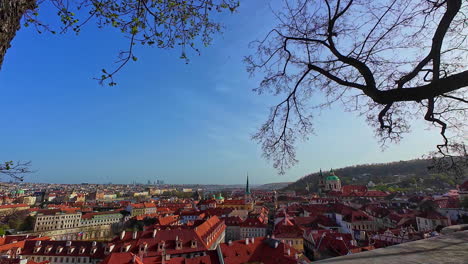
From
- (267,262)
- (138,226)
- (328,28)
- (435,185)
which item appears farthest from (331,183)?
(328,28)

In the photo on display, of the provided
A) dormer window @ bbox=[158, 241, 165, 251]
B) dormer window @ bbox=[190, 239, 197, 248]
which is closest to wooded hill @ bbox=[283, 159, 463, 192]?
dormer window @ bbox=[190, 239, 197, 248]

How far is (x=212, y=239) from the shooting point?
3027cm

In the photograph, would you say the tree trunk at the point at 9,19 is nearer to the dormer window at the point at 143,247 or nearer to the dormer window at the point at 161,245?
the dormer window at the point at 143,247

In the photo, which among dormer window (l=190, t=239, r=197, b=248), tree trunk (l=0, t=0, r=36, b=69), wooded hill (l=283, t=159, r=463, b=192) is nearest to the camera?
tree trunk (l=0, t=0, r=36, b=69)

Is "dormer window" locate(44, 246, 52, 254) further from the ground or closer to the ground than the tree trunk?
closer to the ground

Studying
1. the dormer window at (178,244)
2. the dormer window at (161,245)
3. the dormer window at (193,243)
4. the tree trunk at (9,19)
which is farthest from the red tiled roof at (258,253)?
the tree trunk at (9,19)

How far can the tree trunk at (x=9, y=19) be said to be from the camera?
198cm

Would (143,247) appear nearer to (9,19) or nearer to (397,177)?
(9,19)

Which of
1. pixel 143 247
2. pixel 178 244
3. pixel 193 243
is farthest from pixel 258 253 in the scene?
pixel 143 247

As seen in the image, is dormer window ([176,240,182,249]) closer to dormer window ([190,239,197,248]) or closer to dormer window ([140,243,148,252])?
dormer window ([190,239,197,248])

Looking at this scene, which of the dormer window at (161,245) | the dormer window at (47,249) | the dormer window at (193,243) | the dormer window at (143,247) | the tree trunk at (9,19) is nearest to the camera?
the tree trunk at (9,19)

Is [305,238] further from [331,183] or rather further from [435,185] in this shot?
[435,185]

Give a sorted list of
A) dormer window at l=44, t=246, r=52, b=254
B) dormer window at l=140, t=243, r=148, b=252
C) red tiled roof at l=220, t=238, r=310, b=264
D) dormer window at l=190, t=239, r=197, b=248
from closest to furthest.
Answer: red tiled roof at l=220, t=238, r=310, b=264
dormer window at l=140, t=243, r=148, b=252
dormer window at l=190, t=239, r=197, b=248
dormer window at l=44, t=246, r=52, b=254

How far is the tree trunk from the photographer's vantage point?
6.48 feet
